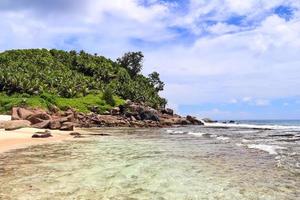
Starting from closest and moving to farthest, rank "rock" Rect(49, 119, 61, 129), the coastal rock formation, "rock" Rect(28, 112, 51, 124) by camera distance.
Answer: "rock" Rect(49, 119, 61, 129) → "rock" Rect(28, 112, 51, 124) → the coastal rock formation

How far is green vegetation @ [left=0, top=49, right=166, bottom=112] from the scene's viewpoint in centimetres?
10531

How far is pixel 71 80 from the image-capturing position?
414 ft

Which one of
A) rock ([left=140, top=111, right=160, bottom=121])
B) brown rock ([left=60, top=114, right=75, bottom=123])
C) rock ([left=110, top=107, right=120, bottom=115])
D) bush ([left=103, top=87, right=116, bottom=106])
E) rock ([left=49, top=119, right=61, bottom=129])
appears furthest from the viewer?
bush ([left=103, top=87, right=116, bottom=106])

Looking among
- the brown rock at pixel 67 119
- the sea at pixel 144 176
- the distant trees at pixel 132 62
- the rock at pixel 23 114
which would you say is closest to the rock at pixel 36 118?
the rock at pixel 23 114

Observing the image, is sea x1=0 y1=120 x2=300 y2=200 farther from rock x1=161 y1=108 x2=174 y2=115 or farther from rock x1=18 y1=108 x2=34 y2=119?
rock x1=161 y1=108 x2=174 y2=115

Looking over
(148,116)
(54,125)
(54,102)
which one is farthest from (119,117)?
(54,125)

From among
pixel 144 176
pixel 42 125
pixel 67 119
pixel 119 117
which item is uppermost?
pixel 119 117

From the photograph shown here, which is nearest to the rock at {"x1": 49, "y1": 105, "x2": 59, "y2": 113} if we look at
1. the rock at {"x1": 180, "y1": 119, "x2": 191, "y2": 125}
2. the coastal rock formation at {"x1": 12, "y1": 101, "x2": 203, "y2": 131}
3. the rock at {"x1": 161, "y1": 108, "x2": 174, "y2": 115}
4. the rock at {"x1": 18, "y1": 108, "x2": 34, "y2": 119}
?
the coastal rock formation at {"x1": 12, "y1": 101, "x2": 203, "y2": 131}

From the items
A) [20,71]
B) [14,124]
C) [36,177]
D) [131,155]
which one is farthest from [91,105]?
[36,177]

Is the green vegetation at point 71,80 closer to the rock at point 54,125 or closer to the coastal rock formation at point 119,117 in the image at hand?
the coastal rock formation at point 119,117

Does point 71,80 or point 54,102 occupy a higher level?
point 71,80

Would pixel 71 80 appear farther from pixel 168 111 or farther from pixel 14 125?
pixel 14 125

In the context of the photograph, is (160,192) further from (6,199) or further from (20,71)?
(20,71)

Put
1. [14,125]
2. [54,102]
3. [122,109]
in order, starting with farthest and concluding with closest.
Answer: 1. [122,109]
2. [54,102]
3. [14,125]
